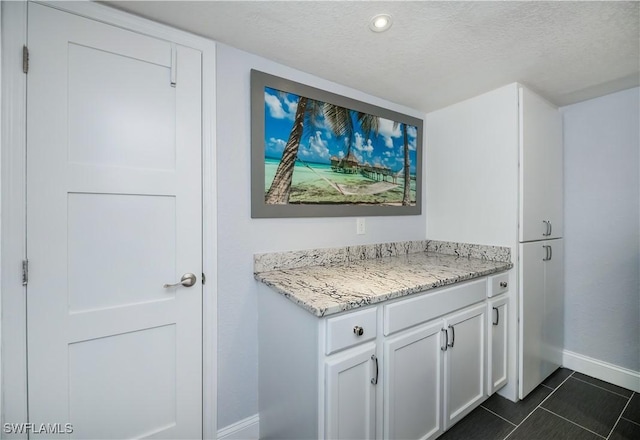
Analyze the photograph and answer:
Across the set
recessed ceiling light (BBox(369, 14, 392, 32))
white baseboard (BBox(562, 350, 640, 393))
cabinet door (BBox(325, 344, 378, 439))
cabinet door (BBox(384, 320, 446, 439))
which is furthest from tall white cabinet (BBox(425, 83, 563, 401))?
cabinet door (BBox(325, 344, 378, 439))

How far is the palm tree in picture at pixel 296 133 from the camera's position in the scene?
1.70m

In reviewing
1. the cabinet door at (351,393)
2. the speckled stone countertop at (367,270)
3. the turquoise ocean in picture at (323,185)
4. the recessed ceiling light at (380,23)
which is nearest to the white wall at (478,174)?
the speckled stone countertop at (367,270)

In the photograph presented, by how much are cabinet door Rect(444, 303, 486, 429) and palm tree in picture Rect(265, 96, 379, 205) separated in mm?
1222

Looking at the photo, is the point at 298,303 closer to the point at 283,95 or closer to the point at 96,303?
the point at 96,303

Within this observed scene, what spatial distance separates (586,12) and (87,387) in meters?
2.75

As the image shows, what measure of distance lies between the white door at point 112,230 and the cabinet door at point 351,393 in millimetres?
757

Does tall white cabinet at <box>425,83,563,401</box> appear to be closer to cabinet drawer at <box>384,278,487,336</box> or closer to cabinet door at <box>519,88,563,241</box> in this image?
cabinet door at <box>519,88,563,241</box>

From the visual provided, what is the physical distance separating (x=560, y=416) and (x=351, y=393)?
1630mm

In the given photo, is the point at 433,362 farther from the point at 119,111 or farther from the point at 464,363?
the point at 119,111

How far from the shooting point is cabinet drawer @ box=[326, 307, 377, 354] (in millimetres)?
1113

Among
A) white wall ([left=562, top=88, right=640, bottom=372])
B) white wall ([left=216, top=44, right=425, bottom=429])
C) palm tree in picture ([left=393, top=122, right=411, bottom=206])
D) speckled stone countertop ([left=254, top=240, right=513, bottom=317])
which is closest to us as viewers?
speckled stone countertop ([left=254, top=240, right=513, bottom=317])

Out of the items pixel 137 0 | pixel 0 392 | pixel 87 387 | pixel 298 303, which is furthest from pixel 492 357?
pixel 137 0

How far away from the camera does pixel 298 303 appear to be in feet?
3.84

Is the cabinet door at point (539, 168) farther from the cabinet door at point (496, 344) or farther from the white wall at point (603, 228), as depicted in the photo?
the cabinet door at point (496, 344)
